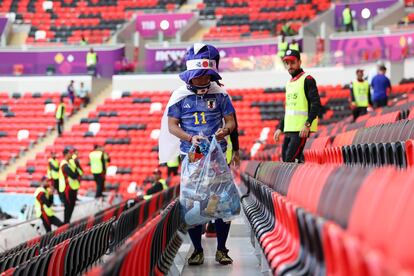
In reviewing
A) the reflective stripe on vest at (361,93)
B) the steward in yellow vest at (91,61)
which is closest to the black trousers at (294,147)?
the reflective stripe on vest at (361,93)

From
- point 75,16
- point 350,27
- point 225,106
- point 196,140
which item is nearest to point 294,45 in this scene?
point 350,27

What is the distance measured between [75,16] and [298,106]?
76.8 ft

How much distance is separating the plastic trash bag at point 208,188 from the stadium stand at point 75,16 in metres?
22.0

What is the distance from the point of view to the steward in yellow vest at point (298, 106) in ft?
20.7

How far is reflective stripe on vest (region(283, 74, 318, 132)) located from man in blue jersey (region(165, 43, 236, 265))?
130cm

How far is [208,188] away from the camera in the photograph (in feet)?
16.6

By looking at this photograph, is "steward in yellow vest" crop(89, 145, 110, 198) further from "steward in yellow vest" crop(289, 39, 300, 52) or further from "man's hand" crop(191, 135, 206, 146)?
"man's hand" crop(191, 135, 206, 146)

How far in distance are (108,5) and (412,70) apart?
44.7ft

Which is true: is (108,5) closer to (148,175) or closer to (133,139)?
(133,139)

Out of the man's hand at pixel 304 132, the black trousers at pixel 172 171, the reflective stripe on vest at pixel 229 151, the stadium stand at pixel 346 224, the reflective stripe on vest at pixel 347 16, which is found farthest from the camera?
the reflective stripe on vest at pixel 347 16

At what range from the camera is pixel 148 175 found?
18.4 meters

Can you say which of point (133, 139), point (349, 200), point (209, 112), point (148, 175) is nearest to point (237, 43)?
point (133, 139)

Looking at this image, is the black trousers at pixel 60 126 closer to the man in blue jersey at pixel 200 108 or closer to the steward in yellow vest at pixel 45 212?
the steward in yellow vest at pixel 45 212

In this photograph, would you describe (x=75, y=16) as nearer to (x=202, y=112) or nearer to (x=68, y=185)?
(x=68, y=185)
